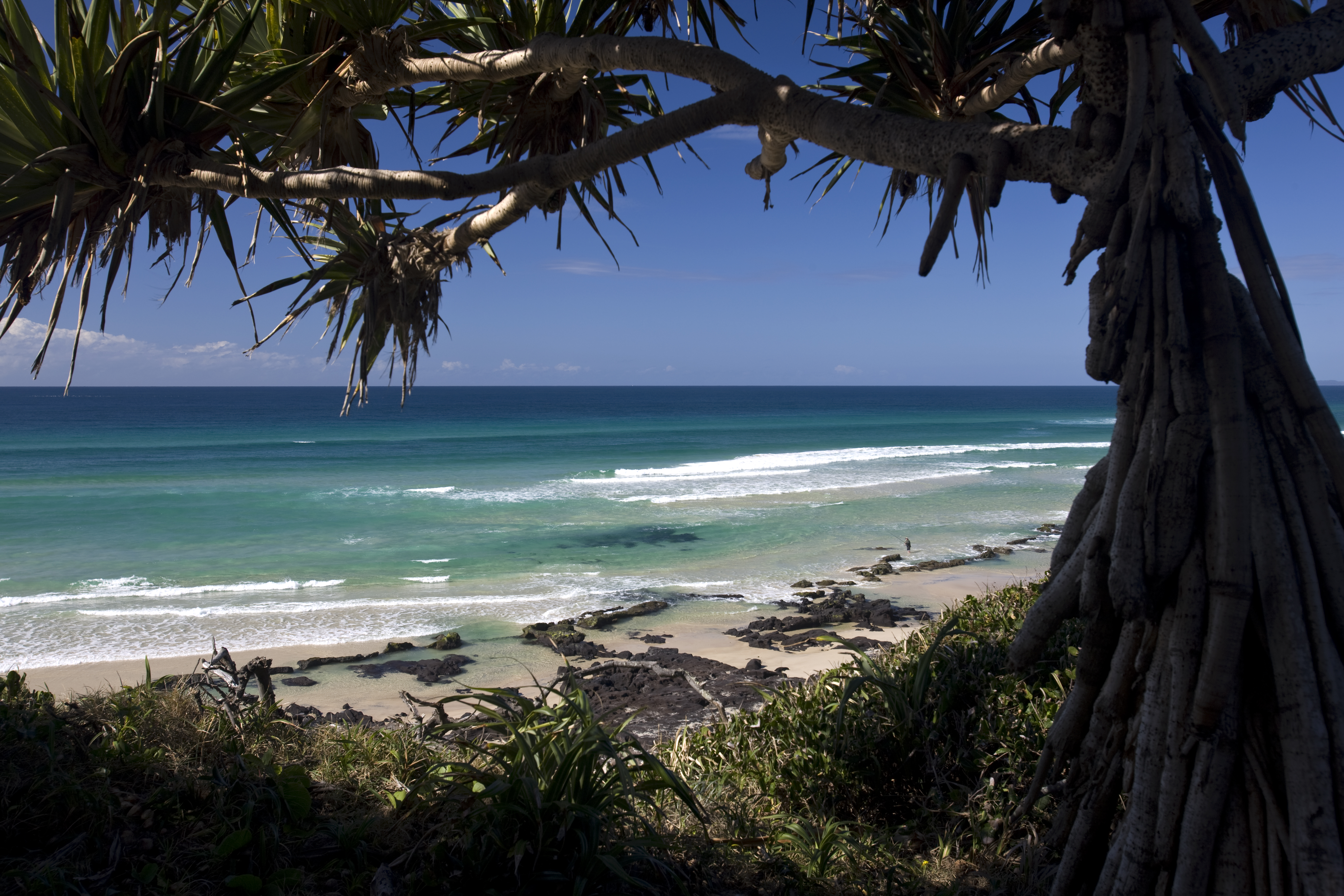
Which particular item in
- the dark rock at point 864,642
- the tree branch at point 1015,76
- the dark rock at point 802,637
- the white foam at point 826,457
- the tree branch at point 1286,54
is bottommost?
the dark rock at point 802,637

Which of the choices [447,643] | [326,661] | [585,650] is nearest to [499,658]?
[447,643]

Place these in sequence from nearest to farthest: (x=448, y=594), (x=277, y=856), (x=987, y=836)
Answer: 1. (x=277, y=856)
2. (x=987, y=836)
3. (x=448, y=594)

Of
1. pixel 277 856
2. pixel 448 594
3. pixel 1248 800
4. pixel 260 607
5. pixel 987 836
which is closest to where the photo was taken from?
pixel 1248 800

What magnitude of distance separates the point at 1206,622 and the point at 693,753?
213 cm

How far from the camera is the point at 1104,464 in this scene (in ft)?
7.00

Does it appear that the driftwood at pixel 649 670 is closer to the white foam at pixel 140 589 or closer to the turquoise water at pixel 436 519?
the turquoise water at pixel 436 519

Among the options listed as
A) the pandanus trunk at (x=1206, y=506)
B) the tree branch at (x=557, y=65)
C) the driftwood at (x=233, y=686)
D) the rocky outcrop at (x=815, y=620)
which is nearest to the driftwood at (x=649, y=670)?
the rocky outcrop at (x=815, y=620)

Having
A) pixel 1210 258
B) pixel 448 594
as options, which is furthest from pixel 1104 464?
pixel 448 594

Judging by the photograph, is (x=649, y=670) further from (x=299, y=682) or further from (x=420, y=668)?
(x=299, y=682)

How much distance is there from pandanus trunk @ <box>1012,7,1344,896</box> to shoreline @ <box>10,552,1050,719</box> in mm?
4546

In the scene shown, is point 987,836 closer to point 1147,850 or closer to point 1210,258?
point 1147,850

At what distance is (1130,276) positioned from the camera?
1.75 metres

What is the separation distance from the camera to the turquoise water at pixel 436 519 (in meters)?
9.53

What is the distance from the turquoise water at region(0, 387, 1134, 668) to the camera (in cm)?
953
